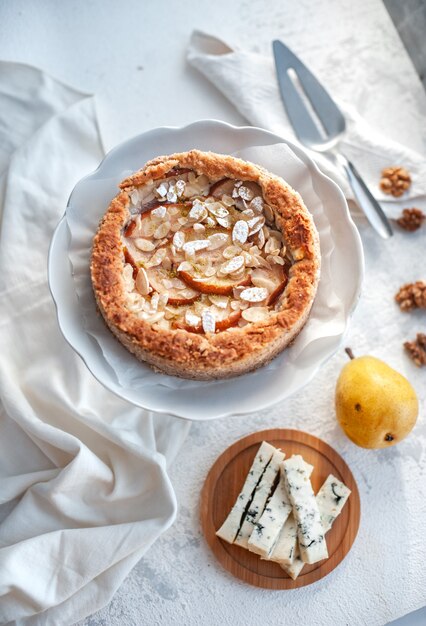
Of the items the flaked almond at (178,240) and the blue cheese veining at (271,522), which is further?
the blue cheese veining at (271,522)

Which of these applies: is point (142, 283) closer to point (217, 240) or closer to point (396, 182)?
point (217, 240)

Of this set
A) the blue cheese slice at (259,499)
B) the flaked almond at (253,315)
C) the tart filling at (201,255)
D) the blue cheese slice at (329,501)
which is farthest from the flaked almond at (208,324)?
the blue cheese slice at (329,501)

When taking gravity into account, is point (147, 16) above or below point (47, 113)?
above

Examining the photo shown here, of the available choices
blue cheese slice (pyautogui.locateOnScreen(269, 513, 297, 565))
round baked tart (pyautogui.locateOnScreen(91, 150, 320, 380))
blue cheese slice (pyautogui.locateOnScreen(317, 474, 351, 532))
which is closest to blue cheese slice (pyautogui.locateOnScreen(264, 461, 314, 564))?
blue cheese slice (pyautogui.locateOnScreen(269, 513, 297, 565))

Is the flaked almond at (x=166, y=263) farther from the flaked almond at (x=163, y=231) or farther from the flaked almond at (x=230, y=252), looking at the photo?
the flaked almond at (x=230, y=252)

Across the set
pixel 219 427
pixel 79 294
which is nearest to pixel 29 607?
pixel 219 427

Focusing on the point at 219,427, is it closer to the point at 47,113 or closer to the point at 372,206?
the point at 372,206

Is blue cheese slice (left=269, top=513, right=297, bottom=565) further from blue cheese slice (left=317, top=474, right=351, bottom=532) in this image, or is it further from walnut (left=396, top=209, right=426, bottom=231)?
walnut (left=396, top=209, right=426, bottom=231)
